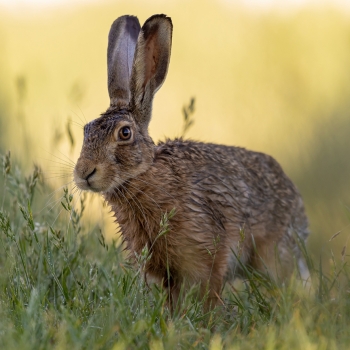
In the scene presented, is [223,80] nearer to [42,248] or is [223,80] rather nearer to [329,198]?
[329,198]

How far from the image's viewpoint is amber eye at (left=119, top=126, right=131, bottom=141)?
435 cm

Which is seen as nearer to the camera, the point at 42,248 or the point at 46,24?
the point at 42,248

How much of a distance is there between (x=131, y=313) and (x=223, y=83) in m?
6.53

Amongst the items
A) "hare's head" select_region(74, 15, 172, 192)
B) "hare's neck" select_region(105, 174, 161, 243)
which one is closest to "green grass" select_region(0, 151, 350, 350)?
"hare's neck" select_region(105, 174, 161, 243)

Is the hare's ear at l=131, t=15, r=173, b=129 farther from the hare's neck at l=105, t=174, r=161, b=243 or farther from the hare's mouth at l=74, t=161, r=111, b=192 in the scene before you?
the hare's mouth at l=74, t=161, r=111, b=192

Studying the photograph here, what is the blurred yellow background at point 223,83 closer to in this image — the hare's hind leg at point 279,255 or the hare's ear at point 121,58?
the hare's hind leg at point 279,255

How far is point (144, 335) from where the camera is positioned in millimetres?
3107

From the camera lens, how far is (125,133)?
437cm

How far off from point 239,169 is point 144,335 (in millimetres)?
2296

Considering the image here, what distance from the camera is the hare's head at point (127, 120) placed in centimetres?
416

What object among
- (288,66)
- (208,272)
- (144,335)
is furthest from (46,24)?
(144,335)

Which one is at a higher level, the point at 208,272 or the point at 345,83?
the point at 345,83

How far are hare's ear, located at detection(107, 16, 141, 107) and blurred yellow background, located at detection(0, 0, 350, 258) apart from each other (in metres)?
0.75

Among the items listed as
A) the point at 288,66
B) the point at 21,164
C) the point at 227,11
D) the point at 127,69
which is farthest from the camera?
the point at 227,11
